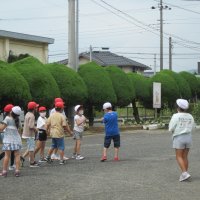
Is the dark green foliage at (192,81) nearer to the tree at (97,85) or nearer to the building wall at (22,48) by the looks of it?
the building wall at (22,48)

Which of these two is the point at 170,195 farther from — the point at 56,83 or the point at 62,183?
the point at 56,83

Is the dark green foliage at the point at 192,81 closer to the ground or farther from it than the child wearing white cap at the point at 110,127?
farther from it

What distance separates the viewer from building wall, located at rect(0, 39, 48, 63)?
34.2m

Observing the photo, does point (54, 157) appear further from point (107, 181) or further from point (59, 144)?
point (107, 181)

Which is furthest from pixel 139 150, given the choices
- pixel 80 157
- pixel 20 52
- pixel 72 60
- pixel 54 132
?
pixel 20 52

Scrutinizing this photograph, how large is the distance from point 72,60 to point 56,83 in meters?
2.38

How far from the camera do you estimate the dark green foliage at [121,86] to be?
2908 cm

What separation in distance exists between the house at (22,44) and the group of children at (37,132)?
20142 millimetres

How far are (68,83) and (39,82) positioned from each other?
2.28 metres

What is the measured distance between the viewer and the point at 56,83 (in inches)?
941

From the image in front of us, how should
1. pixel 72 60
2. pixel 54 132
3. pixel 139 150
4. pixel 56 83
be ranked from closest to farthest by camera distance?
pixel 54 132, pixel 139 150, pixel 56 83, pixel 72 60

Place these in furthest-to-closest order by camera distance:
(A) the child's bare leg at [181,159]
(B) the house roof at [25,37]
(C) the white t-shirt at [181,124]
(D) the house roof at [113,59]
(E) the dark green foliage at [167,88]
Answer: (D) the house roof at [113,59] → (E) the dark green foliage at [167,88] → (B) the house roof at [25,37] → (C) the white t-shirt at [181,124] → (A) the child's bare leg at [181,159]

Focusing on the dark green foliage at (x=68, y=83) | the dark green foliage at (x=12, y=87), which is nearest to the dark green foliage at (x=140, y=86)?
the dark green foliage at (x=68, y=83)

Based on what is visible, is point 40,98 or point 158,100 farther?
point 158,100
